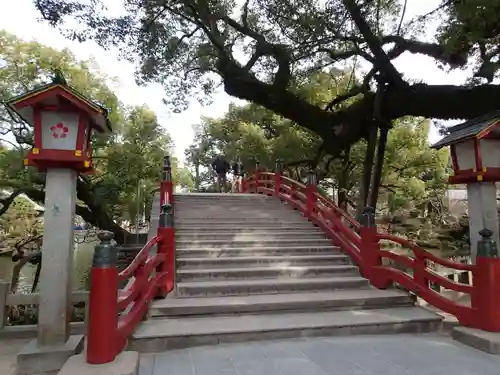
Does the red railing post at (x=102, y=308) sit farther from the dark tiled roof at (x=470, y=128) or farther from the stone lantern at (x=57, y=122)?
the dark tiled roof at (x=470, y=128)

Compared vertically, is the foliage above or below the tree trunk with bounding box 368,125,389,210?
below

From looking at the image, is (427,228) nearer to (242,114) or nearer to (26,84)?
(242,114)

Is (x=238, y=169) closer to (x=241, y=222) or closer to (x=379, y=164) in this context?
(x=379, y=164)

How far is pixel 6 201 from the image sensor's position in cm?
1212

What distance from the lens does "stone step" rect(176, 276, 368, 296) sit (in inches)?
→ 203

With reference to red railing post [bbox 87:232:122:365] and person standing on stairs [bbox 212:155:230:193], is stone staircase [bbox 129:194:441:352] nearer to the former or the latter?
red railing post [bbox 87:232:122:365]

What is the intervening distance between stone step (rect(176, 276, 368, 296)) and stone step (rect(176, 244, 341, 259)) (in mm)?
866

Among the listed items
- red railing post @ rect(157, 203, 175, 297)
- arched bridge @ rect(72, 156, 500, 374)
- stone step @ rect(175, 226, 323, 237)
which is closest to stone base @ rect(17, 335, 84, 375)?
arched bridge @ rect(72, 156, 500, 374)

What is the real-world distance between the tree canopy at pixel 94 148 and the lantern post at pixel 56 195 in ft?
29.4

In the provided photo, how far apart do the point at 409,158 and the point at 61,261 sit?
52.4 ft

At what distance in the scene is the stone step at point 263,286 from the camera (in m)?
5.16

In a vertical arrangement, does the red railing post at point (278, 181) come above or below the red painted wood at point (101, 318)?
above

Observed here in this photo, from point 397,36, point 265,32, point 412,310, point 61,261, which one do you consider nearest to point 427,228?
point 397,36

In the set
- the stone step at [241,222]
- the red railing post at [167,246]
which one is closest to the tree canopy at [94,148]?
the stone step at [241,222]
